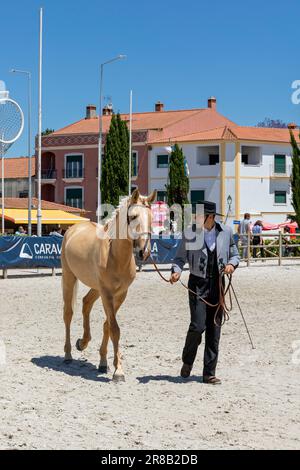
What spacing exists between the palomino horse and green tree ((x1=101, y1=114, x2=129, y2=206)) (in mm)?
50933

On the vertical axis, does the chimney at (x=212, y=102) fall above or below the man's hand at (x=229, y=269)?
above

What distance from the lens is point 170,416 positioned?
23.2 ft

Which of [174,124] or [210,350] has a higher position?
[174,124]

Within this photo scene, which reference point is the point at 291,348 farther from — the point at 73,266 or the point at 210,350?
the point at 73,266

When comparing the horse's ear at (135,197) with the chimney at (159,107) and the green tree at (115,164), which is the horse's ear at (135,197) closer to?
the green tree at (115,164)

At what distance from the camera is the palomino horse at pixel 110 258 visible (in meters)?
8.54

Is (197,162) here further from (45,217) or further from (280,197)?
(45,217)

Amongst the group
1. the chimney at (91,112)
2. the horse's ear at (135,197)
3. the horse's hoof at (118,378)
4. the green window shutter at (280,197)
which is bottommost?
the horse's hoof at (118,378)

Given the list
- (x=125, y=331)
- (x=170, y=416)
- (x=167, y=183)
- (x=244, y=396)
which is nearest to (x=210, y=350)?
(x=244, y=396)

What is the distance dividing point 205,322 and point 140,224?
4.38 feet

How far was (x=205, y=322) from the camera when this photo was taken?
879 cm

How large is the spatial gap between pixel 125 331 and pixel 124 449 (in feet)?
21.3

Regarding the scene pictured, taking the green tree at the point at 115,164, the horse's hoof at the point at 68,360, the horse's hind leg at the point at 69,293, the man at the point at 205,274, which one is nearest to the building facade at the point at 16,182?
the green tree at the point at 115,164

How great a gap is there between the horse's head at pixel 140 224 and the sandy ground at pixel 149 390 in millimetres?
1464
